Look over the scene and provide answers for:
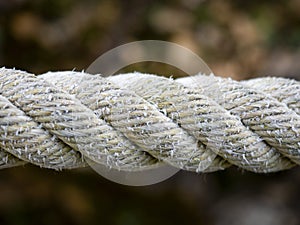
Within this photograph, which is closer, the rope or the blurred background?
the rope

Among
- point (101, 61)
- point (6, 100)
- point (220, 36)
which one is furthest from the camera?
point (220, 36)

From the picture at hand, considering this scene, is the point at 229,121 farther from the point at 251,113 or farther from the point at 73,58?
the point at 73,58

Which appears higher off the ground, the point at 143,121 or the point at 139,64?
the point at 139,64

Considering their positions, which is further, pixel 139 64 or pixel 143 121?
pixel 139 64

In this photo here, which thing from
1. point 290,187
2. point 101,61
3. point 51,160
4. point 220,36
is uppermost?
point 220,36

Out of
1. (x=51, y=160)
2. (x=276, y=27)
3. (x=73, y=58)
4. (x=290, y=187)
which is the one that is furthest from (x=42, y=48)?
(x=51, y=160)
